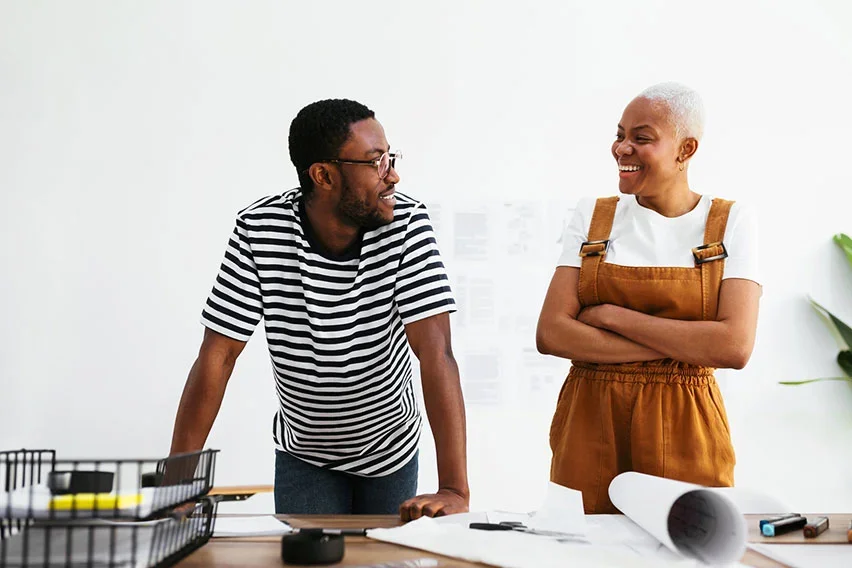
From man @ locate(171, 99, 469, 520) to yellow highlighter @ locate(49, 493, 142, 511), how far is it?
0.73 metres

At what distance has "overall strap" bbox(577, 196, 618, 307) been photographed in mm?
1805

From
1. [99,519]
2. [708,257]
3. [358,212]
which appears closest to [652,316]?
[708,257]

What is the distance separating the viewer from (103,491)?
3.13ft

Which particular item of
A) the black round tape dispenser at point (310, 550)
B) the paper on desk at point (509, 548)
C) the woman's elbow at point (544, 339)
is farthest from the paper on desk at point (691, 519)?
the woman's elbow at point (544, 339)

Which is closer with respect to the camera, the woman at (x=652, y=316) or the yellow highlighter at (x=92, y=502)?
the yellow highlighter at (x=92, y=502)

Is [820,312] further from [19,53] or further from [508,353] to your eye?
[19,53]

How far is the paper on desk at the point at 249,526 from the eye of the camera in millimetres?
1228

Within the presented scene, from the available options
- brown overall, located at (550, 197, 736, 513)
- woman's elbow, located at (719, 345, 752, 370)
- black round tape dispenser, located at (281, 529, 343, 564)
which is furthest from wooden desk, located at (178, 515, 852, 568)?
woman's elbow, located at (719, 345, 752, 370)

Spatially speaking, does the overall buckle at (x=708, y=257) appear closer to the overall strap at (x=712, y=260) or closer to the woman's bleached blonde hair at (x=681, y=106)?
the overall strap at (x=712, y=260)

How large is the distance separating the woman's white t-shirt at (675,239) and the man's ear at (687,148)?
100 mm

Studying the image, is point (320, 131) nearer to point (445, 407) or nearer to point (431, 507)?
point (445, 407)

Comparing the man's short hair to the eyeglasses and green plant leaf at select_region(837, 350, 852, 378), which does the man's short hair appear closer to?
the eyeglasses

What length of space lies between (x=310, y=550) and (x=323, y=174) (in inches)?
36.4

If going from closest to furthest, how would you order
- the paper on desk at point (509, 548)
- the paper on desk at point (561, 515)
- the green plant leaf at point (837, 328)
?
the paper on desk at point (509, 548) → the paper on desk at point (561, 515) → the green plant leaf at point (837, 328)
